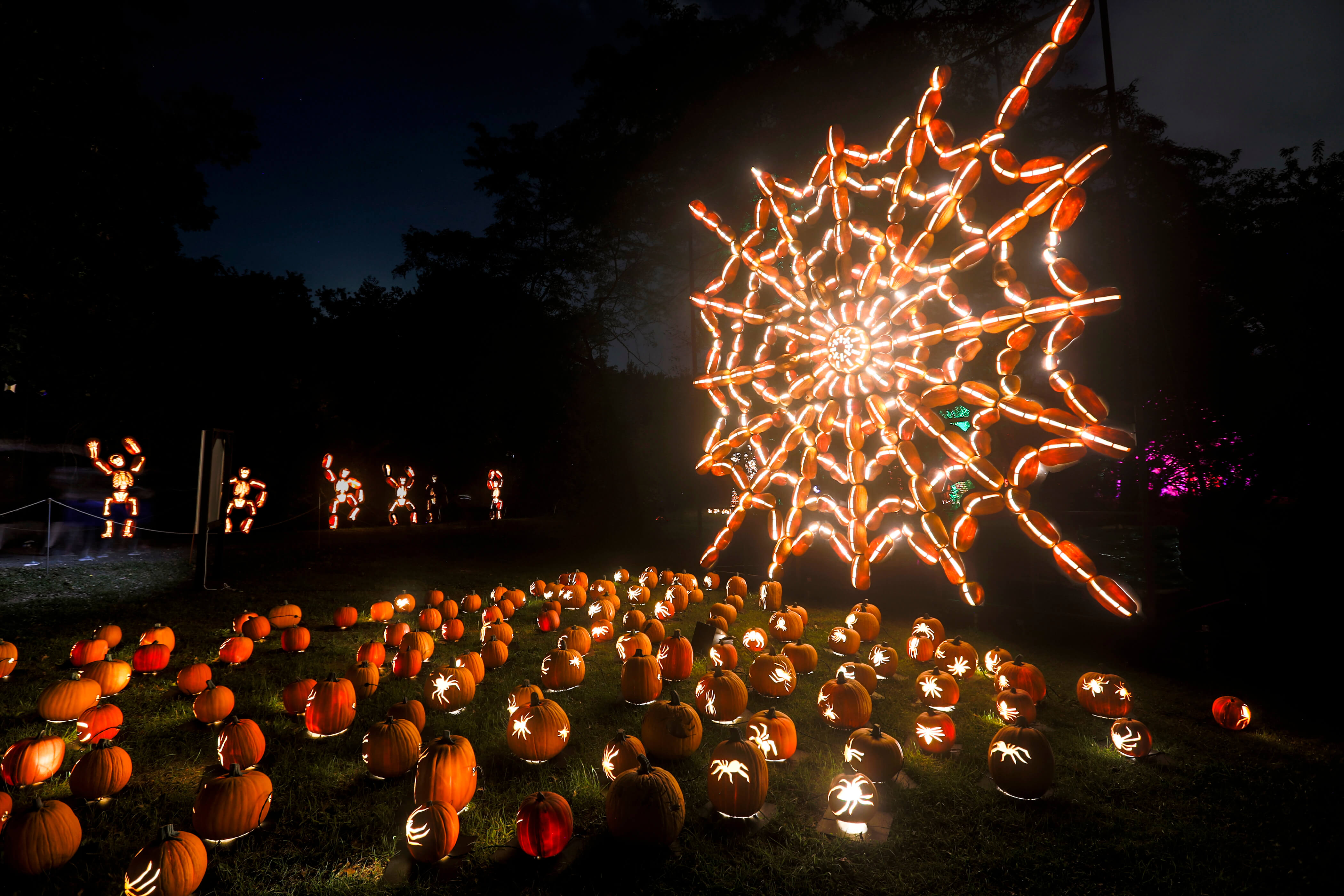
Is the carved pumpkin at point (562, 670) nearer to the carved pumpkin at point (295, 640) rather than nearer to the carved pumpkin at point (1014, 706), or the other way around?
the carved pumpkin at point (295, 640)

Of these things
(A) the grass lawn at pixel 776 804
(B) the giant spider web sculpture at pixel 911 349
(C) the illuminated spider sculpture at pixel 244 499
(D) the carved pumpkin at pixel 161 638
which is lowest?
(A) the grass lawn at pixel 776 804

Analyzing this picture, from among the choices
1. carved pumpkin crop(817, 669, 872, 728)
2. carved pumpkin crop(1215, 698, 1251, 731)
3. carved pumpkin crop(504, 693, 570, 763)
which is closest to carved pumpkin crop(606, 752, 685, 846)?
carved pumpkin crop(504, 693, 570, 763)

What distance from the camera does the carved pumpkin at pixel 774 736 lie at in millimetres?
3441

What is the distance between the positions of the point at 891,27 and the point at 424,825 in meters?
9.23

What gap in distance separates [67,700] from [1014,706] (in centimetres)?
628

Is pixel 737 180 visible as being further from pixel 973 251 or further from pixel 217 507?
pixel 217 507

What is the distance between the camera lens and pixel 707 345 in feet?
40.4

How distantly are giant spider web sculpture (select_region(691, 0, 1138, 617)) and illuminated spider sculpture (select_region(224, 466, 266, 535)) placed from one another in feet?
35.2

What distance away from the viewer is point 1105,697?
4168 millimetres

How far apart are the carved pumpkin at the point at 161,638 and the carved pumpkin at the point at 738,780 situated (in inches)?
199

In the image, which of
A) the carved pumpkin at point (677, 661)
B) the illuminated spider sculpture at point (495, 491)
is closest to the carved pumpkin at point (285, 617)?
the carved pumpkin at point (677, 661)

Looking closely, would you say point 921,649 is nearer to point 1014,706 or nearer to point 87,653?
point 1014,706

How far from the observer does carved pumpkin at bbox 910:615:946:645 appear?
18.3 ft

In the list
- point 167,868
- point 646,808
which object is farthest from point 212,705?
point 646,808
